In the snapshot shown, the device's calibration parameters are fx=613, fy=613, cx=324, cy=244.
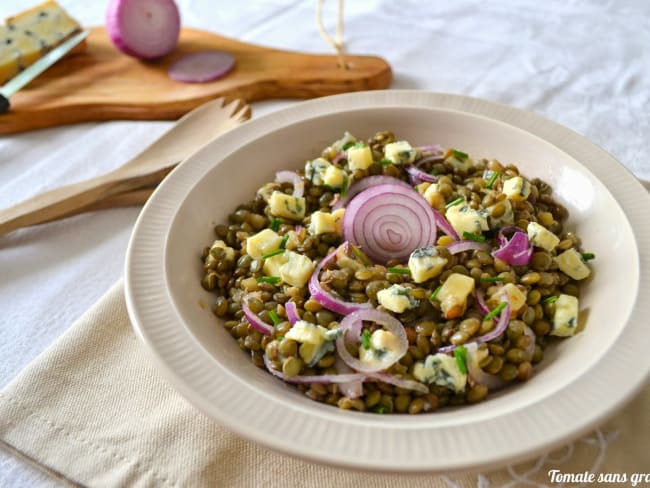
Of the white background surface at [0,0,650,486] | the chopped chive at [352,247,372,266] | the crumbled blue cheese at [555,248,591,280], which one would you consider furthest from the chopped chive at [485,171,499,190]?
the white background surface at [0,0,650,486]

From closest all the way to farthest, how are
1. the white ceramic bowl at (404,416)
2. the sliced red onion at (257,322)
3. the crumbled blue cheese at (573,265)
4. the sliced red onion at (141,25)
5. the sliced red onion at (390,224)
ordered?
the white ceramic bowl at (404,416) → the sliced red onion at (257,322) → the crumbled blue cheese at (573,265) → the sliced red onion at (390,224) → the sliced red onion at (141,25)

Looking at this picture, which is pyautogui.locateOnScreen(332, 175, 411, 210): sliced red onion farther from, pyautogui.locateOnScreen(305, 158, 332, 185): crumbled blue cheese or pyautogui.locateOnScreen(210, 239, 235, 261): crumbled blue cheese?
pyautogui.locateOnScreen(210, 239, 235, 261): crumbled blue cheese

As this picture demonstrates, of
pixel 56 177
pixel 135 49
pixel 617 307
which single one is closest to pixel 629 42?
pixel 617 307

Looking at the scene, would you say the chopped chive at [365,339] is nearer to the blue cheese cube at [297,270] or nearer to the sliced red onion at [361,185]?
the blue cheese cube at [297,270]

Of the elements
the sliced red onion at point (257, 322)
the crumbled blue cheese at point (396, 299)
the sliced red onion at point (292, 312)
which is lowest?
the sliced red onion at point (257, 322)

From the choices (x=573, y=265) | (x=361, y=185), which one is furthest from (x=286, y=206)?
(x=573, y=265)

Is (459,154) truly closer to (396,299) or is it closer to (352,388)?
(396,299)

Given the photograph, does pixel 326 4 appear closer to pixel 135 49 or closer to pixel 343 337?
pixel 135 49

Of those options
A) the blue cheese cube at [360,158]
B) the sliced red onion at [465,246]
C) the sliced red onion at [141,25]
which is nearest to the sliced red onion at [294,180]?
the blue cheese cube at [360,158]
